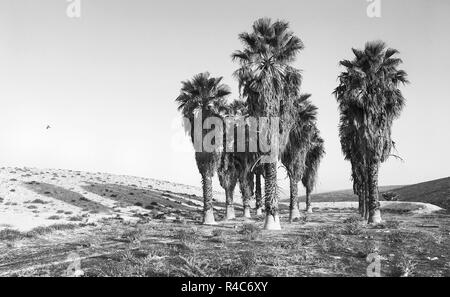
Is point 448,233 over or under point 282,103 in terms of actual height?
under

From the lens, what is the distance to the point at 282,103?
25141 mm

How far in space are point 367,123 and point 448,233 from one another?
31.2 ft

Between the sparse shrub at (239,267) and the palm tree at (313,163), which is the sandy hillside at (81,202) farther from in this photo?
the sparse shrub at (239,267)

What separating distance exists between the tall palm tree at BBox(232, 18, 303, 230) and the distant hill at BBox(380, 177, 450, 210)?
135 ft

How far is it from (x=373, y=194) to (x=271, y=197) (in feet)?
28.6

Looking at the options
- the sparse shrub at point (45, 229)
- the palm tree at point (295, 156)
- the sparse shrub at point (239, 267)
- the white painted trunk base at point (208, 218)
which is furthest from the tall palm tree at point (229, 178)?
the sparse shrub at point (239, 267)

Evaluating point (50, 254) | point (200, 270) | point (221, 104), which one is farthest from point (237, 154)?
point (200, 270)

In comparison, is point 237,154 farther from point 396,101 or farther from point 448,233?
point 448,233

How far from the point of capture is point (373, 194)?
27.0 meters

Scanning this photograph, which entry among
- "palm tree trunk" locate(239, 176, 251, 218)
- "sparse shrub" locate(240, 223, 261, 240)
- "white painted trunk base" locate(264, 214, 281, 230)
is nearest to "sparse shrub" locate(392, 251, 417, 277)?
"sparse shrub" locate(240, 223, 261, 240)

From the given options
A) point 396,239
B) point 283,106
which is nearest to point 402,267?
point 396,239

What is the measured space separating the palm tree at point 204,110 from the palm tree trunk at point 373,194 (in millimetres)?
11965

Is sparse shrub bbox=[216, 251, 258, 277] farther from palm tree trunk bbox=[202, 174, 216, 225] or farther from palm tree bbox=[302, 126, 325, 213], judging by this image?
palm tree bbox=[302, 126, 325, 213]
